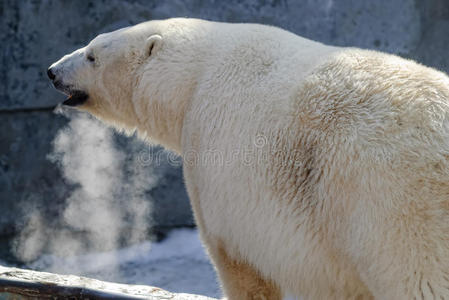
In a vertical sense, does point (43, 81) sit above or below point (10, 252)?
above

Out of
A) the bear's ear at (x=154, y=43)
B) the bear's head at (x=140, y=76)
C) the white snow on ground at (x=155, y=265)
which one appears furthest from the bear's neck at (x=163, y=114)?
the white snow on ground at (x=155, y=265)

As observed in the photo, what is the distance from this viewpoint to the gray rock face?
17.9 ft

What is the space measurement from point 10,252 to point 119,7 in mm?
2406

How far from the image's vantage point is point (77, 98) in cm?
339

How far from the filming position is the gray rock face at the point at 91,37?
5.46m

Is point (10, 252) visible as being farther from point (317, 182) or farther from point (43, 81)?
point (317, 182)

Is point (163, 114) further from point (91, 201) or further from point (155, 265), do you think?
point (91, 201)

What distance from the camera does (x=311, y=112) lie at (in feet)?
7.91

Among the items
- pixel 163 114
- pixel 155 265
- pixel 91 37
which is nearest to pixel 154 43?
pixel 163 114

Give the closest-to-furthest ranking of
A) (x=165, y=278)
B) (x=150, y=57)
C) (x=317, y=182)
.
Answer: (x=317, y=182), (x=150, y=57), (x=165, y=278)

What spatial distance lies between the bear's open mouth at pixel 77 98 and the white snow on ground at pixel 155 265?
2306 millimetres

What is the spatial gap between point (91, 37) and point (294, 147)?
3532 millimetres

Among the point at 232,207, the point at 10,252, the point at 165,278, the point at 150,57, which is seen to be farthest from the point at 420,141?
the point at 10,252

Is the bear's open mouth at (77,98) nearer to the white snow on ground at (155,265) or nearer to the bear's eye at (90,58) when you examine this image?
the bear's eye at (90,58)
